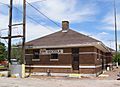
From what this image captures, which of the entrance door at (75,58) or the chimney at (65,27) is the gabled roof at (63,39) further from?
the entrance door at (75,58)

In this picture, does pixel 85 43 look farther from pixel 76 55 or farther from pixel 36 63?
pixel 36 63

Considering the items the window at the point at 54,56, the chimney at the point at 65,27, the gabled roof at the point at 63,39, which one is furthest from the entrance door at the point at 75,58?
the chimney at the point at 65,27

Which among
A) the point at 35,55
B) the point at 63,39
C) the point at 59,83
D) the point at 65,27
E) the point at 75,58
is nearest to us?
the point at 59,83

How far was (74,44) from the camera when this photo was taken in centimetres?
2803

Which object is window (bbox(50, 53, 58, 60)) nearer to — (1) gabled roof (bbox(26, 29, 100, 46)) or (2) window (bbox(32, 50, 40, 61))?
(1) gabled roof (bbox(26, 29, 100, 46))

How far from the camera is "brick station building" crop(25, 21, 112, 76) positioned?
2783 centimetres

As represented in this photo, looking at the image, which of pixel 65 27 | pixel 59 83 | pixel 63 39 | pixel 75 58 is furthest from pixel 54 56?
pixel 59 83

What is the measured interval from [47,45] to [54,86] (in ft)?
39.8

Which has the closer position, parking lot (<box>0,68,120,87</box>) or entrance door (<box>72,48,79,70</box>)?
parking lot (<box>0,68,120,87</box>)

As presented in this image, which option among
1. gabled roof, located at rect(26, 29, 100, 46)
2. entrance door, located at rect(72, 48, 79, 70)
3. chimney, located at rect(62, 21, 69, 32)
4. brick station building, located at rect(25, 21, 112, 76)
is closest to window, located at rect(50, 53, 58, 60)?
brick station building, located at rect(25, 21, 112, 76)

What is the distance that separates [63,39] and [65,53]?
224 cm

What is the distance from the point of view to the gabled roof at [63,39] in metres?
28.7

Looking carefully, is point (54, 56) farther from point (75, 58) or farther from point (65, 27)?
point (65, 27)

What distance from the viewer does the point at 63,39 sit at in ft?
101
